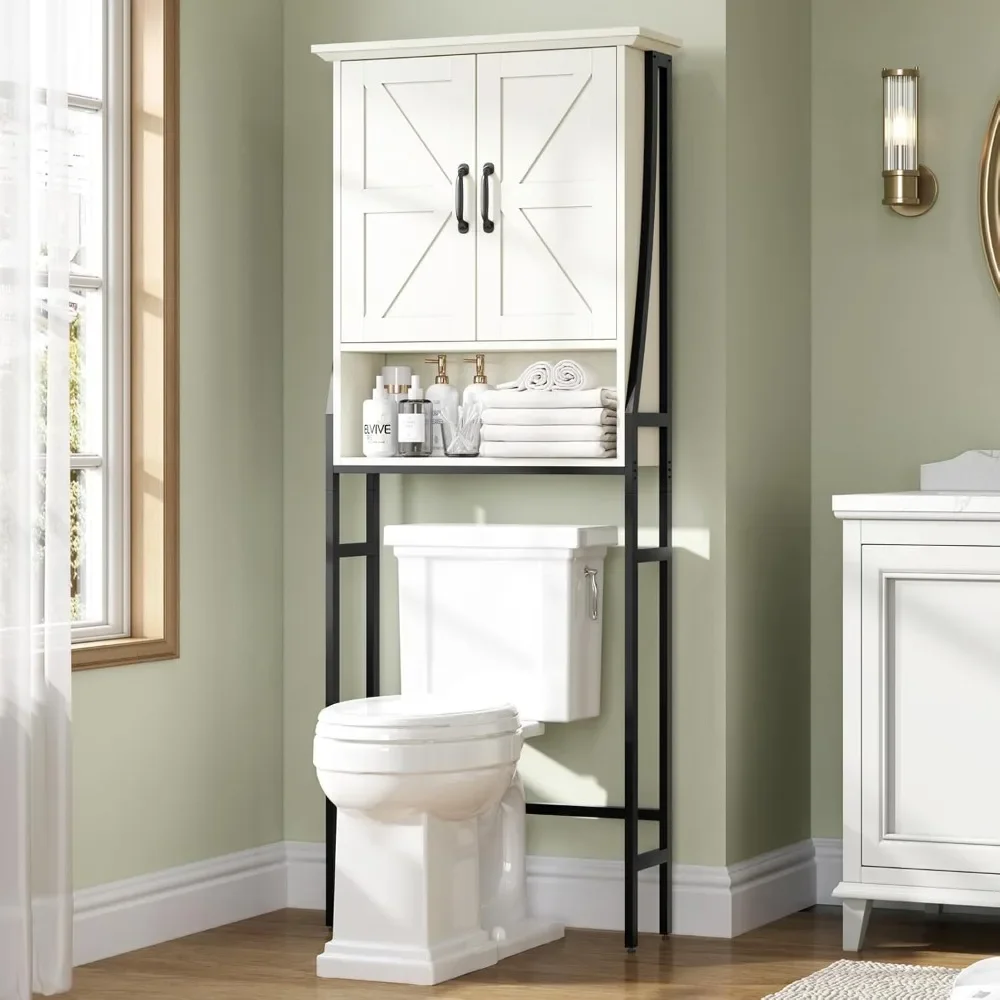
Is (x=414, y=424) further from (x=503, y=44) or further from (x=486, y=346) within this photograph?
(x=503, y=44)

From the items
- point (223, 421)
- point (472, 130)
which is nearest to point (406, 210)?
point (472, 130)

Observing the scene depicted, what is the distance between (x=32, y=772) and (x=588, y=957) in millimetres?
1200

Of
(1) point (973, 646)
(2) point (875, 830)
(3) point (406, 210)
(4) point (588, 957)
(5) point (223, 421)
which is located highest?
(3) point (406, 210)

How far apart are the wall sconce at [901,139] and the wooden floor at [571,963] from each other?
1.64 m

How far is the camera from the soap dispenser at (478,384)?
4.01 metres

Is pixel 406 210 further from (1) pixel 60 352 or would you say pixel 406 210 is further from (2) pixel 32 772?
(2) pixel 32 772

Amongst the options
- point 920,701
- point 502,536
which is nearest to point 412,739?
point 502,536

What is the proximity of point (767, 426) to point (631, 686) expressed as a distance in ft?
2.43

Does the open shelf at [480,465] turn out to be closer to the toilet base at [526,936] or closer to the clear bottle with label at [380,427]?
the clear bottle with label at [380,427]

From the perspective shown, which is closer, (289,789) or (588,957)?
(588,957)

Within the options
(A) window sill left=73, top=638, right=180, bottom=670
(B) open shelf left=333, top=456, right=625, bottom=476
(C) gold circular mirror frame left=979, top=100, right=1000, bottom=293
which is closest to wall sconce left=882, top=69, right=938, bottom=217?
(C) gold circular mirror frame left=979, top=100, right=1000, bottom=293

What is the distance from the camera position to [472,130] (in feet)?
12.9

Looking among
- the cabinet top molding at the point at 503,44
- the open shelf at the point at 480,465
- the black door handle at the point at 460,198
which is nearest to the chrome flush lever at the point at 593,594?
the open shelf at the point at 480,465

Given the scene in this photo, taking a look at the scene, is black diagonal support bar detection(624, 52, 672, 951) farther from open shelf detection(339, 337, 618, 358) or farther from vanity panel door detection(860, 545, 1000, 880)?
vanity panel door detection(860, 545, 1000, 880)
